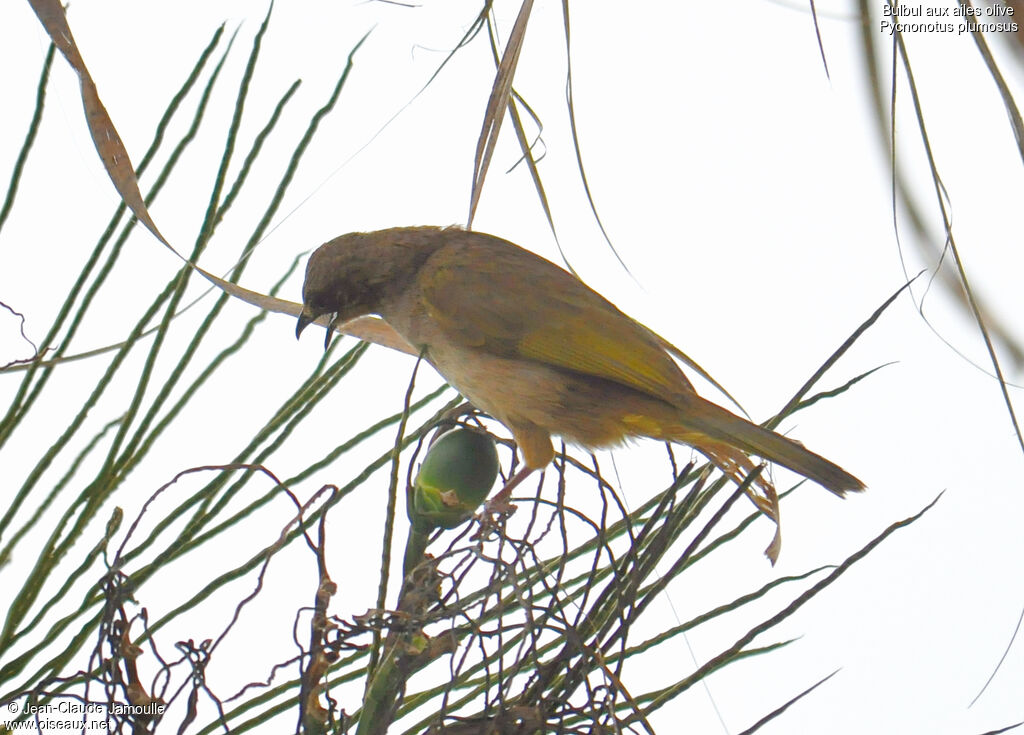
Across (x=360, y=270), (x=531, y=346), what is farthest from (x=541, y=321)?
(x=360, y=270)

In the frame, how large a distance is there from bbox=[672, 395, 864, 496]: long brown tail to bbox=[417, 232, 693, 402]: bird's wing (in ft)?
0.34

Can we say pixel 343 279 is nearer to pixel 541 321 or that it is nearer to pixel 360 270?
pixel 360 270

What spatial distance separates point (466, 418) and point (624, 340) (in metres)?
0.94

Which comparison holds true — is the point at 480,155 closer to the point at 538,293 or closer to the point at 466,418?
the point at 466,418

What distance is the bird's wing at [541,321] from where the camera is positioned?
2.61 metres

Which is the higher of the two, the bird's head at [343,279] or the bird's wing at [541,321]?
the bird's head at [343,279]

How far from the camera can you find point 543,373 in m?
2.63

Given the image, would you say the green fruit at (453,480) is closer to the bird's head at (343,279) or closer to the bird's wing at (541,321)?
the bird's wing at (541,321)

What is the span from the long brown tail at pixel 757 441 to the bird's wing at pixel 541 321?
103 mm

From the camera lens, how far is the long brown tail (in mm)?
1979

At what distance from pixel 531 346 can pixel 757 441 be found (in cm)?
75

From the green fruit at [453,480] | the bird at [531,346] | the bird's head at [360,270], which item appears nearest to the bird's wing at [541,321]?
the bird at [531,346]

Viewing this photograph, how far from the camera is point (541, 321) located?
8.86 ft

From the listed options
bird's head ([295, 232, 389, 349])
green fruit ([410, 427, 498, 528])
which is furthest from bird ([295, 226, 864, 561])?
green fruit ([410, 427, 498, 528])
